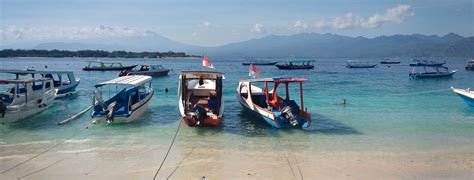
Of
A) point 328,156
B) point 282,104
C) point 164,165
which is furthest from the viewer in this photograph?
point 282,104

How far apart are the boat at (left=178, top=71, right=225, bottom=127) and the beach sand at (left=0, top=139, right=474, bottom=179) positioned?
6.24 ft

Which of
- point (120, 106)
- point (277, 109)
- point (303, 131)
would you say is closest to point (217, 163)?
point (303, 131)

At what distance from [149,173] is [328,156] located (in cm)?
593

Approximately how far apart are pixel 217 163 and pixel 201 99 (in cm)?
838

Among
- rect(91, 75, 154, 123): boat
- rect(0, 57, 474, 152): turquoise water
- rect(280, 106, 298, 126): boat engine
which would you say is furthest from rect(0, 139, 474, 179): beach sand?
rect(91, 75, 154, 123): boat

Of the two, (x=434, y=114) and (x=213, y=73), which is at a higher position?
(x=213, y=73)

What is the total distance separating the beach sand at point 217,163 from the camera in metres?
12.3

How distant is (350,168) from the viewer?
12906mm

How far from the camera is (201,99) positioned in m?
21.6

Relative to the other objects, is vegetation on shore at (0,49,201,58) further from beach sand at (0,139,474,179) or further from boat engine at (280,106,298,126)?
beach sand at (0,139,474,179)

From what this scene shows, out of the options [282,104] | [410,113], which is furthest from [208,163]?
[410,113]

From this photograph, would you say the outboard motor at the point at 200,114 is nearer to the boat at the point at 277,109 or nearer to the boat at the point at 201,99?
the boat at the point at 201,99

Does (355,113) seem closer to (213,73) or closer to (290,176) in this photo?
(213,73)

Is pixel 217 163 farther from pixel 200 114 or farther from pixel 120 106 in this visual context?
pixel 120 106
